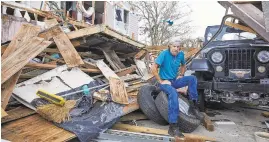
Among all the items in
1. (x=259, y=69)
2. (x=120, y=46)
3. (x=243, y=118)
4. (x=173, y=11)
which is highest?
(x=173, y=11)

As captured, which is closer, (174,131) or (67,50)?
(174,131)

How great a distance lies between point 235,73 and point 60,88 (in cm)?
335

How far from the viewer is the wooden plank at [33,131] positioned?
287 cm

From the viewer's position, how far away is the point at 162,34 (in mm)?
28703

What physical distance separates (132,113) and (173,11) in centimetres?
2724

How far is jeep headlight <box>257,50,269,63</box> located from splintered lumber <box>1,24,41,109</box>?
4202mm

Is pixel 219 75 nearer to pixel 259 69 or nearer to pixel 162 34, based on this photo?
pixel 259 69

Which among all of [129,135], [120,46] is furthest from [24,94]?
[120,46]

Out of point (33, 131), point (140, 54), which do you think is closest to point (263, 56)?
point (33, 131)

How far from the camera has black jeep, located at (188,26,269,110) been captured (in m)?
4.26

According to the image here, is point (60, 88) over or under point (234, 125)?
over

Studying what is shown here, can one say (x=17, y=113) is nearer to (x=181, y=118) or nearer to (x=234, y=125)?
(x=181, y=118)

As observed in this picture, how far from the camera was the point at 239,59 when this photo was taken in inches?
177

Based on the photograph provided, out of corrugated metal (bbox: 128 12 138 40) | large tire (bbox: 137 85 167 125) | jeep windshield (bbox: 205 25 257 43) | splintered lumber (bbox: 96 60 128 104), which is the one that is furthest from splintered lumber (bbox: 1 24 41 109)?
corrugated metal (bbox: 128 12 138 40)
